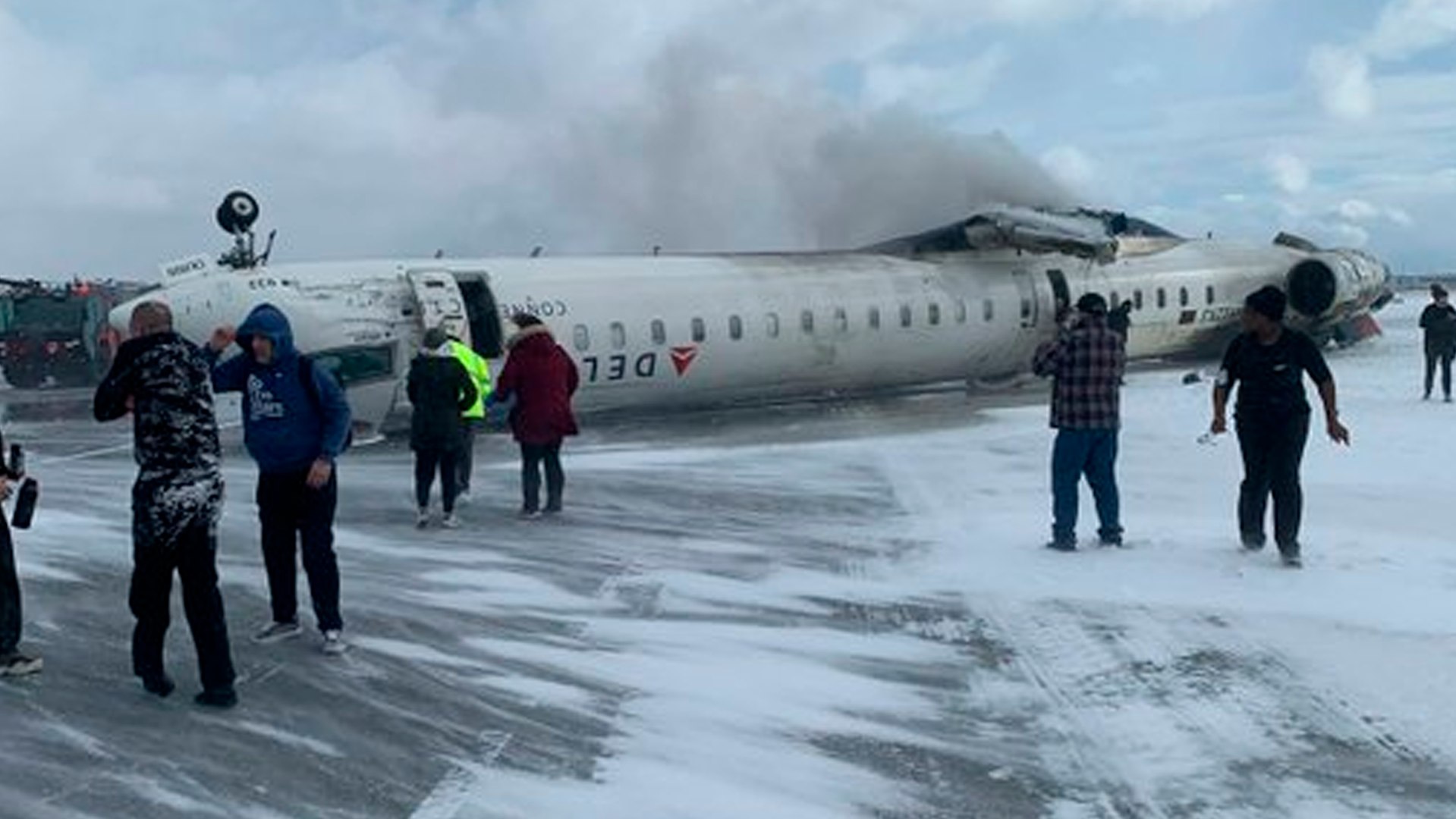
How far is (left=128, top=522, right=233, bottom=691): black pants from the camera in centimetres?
621

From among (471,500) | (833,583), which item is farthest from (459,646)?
(471,500)

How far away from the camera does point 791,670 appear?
7.23m

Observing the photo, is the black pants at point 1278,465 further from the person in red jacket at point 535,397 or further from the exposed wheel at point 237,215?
the exposed wheel at point 237,215

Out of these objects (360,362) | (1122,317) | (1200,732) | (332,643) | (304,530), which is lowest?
(1200,732)

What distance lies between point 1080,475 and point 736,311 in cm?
1063

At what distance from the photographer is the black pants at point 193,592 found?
6.21 meters

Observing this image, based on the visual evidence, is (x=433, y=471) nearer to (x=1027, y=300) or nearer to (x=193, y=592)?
(x=193, y=592)


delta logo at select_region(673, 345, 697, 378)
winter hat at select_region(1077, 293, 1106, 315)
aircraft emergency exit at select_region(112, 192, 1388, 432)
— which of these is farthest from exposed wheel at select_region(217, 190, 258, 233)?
winter hat at select_region(1077, 293, 1106, 315)

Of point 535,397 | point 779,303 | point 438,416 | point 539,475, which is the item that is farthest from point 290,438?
point 779,303

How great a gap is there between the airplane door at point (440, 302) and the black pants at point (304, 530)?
33.9ft

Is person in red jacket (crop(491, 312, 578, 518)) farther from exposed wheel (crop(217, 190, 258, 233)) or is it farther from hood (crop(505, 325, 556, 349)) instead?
exposed wheel (crop(217, 190, 258, 233))

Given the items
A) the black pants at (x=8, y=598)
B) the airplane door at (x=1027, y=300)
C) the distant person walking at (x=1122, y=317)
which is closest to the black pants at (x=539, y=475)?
the black pants at (x=8, y=598)

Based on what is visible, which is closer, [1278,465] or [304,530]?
[304,530]

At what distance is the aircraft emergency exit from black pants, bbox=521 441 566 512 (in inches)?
228
